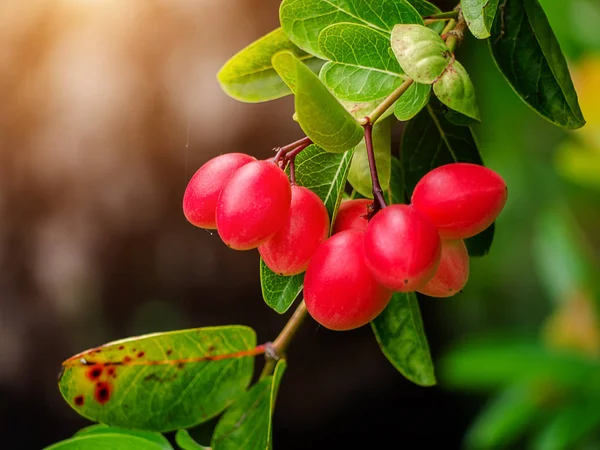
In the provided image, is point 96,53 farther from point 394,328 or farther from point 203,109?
point 394,328

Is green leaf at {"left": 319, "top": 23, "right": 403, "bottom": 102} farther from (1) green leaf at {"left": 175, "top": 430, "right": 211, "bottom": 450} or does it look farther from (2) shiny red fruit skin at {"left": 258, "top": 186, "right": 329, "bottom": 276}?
(1) green leaf at {"left": 175, "top": 430, "right": 211, "bottom": 450}

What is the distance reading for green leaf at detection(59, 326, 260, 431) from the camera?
54 cm

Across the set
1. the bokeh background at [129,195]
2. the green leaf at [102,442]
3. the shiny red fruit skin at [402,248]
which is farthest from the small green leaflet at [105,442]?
the bokeh background at [129,195]

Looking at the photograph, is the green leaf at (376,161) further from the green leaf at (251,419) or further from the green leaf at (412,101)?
the green leaf at (251,419)

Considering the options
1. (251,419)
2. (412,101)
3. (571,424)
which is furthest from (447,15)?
(571,424)

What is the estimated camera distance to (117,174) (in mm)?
1539

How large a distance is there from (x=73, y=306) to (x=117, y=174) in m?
0.28

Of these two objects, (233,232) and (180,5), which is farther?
(180,5)

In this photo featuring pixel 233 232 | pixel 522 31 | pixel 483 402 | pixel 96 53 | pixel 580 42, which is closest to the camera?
pixel 233 232

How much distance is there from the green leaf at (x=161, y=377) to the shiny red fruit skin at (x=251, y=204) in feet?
0.53

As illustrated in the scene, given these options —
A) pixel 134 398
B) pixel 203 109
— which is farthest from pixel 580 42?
pixel 134 398

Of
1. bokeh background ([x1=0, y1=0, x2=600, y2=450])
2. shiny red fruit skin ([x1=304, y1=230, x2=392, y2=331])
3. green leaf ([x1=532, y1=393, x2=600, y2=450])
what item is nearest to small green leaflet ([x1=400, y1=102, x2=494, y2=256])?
shiny red fruit skin ([x1=304, y1=230, x2=392, y2=331])

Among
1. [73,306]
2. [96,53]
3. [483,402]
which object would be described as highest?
[96,53]

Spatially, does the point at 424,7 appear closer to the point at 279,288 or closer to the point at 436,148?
the point at 436,148
